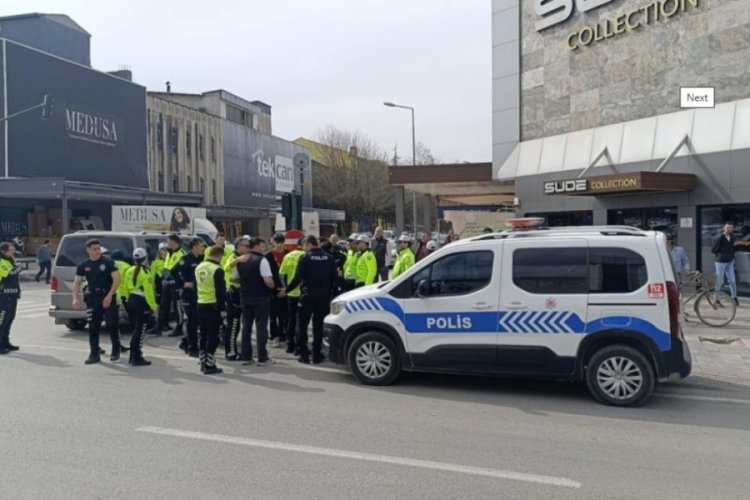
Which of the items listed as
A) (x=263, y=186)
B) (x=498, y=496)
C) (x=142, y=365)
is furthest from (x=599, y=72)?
(x=263, y=186)

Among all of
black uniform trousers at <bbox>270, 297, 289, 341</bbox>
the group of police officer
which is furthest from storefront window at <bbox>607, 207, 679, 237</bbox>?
black uniform trousers at <bbox>270, 297, 289, 341</bbox>

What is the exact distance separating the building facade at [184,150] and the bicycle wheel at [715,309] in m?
39.6

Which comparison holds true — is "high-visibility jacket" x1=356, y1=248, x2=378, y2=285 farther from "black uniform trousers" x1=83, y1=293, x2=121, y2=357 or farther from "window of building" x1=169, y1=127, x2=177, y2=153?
"window of building" x1=169, y1=127, x2=177, y2=153

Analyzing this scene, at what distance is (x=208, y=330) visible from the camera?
28.3 ft

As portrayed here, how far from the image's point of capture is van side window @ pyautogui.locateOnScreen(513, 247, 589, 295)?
7.04 metres

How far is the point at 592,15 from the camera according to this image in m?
19.1

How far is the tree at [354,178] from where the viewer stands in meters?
55.2

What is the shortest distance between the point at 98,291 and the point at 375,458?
5.74 meters

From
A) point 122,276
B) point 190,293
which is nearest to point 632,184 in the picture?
point 190,293

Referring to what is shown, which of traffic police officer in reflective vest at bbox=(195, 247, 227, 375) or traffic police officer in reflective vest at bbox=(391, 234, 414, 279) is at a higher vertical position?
traffic police officer in reflective vest at bbox=(391, 234, 414, 279)

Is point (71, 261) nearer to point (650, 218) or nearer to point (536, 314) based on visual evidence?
point (536, 314)

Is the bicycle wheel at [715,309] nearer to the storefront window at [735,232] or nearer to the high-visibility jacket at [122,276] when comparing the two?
the storefront window at [735,232]
